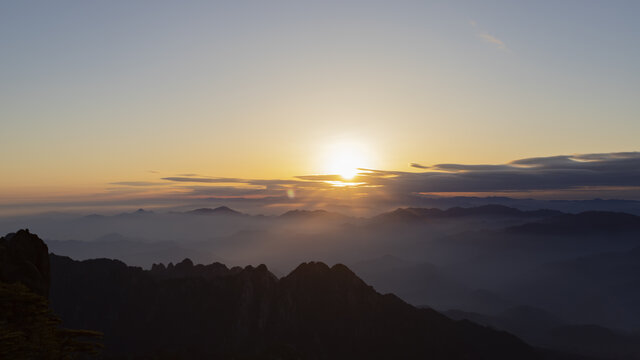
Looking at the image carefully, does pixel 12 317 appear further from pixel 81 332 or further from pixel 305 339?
pixel 305 339

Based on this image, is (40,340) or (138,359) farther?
(138,359)

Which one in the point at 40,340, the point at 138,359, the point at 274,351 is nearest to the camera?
the point at 40,340

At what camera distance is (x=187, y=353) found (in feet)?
495

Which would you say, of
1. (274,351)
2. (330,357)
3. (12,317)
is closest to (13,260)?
(12,317)

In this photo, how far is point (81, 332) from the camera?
97.2 feet

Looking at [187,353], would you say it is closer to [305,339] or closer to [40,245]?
[305,339]

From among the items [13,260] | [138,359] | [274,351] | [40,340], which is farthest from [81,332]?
[274,351]

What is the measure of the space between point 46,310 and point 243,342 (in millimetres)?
183732

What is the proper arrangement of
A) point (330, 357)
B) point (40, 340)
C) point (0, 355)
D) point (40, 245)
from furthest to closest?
1. point (330, 357)
2. point (40, 245)
3. point (40, 340)
4. point (0, 355)

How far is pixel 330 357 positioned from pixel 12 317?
17626cm

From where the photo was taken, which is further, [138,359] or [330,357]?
[330,357]

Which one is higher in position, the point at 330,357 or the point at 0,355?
the point at 0,355

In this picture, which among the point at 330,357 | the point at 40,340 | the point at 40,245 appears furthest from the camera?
the point at 330,357

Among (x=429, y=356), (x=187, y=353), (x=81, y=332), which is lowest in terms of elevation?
(x=429, y=356)
